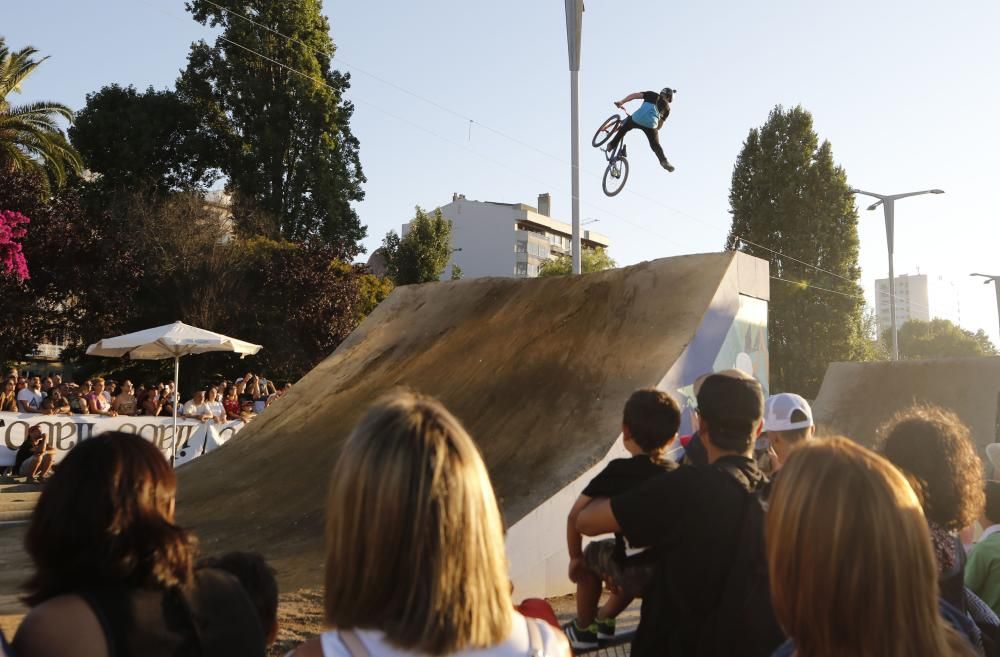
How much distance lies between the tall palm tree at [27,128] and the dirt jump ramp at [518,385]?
17372 mm

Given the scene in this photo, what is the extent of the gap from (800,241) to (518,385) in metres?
26.8

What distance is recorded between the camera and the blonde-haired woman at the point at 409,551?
158 cm

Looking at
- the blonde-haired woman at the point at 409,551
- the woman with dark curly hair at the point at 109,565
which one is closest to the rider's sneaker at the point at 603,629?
the woman with dark curly hair at the point at 109,565

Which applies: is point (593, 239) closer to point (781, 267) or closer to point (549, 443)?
point (781, 267)

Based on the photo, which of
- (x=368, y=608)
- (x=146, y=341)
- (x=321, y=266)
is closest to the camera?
(x=368, y=608)

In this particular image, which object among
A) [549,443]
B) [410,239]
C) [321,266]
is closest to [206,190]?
[321,266]

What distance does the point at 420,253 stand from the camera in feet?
135

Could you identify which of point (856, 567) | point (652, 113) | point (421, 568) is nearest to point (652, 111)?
point (652, 113)

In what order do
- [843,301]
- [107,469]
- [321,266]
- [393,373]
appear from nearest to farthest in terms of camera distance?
[107,469] < [393,373] < [321,266] < [843,301]

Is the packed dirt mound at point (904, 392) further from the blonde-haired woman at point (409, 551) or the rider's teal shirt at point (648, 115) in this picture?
the blonde-haired woman at point (409, 551)

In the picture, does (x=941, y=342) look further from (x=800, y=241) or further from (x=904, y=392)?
(x=904, y=392)

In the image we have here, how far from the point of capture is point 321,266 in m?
28.9

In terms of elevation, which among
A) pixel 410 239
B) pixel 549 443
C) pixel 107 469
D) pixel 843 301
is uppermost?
pixel 410 239

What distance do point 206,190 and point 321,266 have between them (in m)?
7.62
